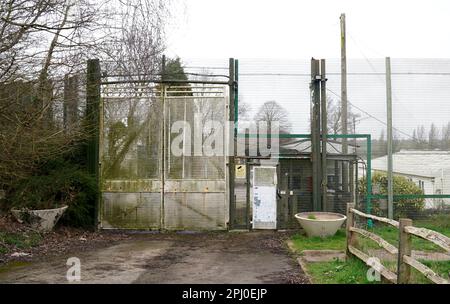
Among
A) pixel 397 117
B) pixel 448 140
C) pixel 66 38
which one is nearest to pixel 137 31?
pixel 66 38

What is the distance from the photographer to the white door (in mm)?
9719

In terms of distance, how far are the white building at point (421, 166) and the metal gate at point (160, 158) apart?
407 centimetres

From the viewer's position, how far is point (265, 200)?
973 centimetres

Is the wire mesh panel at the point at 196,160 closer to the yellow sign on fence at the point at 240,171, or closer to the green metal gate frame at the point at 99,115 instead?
the green metal gate frame at the point at 99,115

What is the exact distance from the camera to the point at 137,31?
5.91 meters

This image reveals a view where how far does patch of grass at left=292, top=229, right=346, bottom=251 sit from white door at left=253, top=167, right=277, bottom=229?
884 mm

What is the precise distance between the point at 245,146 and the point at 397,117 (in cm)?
386

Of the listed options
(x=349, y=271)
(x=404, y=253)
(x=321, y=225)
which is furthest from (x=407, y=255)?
(x=321, y=225)

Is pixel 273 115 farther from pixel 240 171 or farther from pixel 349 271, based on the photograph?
pixel 349 271

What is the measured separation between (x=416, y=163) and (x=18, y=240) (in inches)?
350

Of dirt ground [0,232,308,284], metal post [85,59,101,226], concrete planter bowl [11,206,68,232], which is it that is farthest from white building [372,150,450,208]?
concrete planter bowl [11,206,68,232]

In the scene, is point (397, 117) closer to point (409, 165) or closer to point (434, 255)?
point (409, 165)

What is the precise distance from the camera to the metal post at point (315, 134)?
31.8 feet

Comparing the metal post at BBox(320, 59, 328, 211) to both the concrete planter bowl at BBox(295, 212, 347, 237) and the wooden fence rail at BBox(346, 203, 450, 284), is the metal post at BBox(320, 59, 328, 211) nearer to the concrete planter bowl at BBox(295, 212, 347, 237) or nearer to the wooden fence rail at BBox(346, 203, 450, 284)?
the concrete planter bowl at BBox(295, 212, 347, 237)
